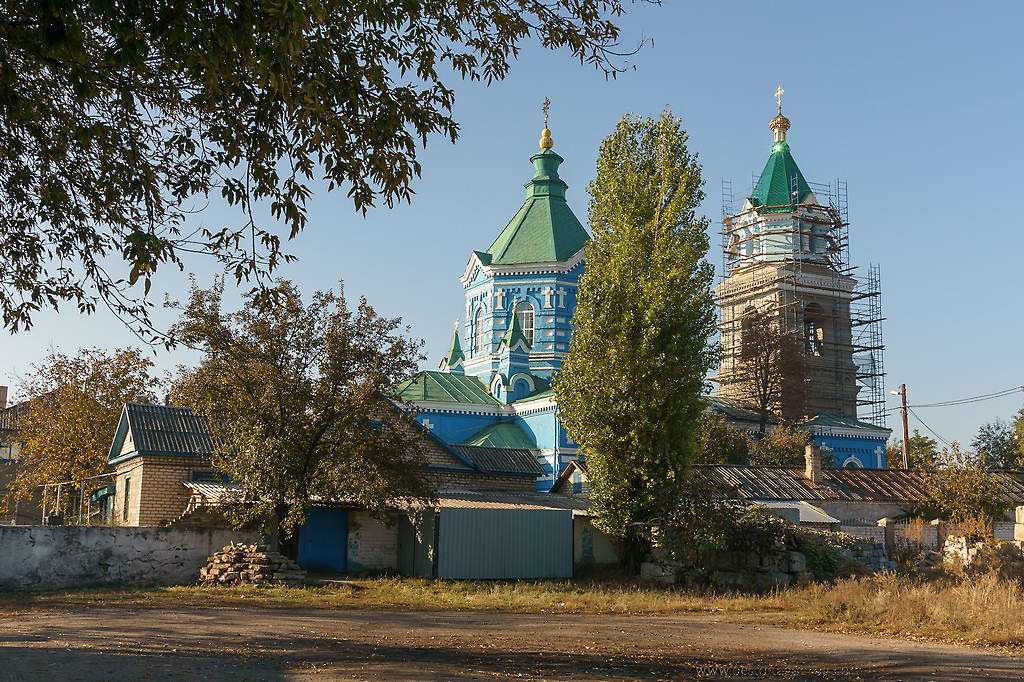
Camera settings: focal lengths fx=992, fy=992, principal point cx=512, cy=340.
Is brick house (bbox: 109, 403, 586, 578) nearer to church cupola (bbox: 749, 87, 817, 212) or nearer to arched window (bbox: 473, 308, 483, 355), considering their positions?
arched window (bbox: 473, 308, 483, 355)

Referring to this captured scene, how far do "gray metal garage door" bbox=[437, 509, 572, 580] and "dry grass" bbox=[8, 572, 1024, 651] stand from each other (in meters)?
1.20

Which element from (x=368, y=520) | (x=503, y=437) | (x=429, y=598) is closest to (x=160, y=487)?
(x=368, y=520)

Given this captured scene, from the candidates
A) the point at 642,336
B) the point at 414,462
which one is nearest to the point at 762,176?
the point at 642,336

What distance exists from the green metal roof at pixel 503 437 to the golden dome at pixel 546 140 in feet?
62.0

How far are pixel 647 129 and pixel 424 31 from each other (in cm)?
1884

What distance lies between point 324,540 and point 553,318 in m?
30.2

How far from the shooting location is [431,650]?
11.9 metres

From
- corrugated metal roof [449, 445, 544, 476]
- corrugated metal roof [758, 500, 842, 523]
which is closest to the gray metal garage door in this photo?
corrugated metal roof [758, 500, 842, 523]

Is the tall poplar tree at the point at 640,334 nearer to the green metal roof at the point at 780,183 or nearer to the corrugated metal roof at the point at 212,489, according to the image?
the corrugated metal roof at the point at 212,489

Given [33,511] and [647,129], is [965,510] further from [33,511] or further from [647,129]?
[33,511]

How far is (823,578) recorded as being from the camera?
22.3 metres

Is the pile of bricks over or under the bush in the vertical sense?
under

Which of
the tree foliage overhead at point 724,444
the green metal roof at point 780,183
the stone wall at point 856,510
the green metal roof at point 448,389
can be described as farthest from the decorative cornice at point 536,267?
the stone wall at point 856,510

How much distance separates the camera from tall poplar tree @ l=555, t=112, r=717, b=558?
24.3 metres
